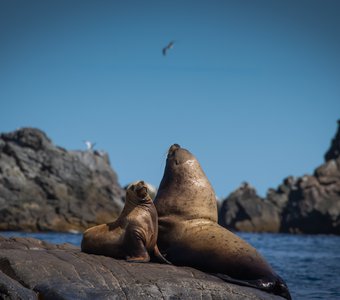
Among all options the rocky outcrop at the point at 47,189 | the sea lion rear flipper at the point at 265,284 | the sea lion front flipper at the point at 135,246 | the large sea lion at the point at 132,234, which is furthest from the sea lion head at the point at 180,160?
the rocky outcrop at the point at 47,189

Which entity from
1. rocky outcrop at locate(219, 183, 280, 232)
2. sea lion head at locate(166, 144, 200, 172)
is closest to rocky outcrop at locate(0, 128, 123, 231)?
rocky outcrop at locate(219, 183, 280, 232)

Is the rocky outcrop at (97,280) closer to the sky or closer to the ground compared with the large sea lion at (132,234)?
closer to the ground

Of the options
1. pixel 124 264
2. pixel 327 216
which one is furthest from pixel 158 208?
pixel 327 216

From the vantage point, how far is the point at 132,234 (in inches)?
388

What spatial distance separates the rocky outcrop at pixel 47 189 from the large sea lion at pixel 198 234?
4472 cm

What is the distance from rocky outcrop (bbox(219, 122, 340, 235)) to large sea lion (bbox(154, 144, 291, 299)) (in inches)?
2818

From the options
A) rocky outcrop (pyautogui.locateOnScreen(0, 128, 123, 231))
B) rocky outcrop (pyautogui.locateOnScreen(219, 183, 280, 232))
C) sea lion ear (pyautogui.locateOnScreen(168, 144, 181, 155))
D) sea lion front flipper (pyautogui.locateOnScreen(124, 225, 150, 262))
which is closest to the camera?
sea lion front flipper (pyautogui.locateOnScreen(124, 225, 150, 262))

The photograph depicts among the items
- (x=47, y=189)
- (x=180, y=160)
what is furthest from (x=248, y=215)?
(x=180, y=160)

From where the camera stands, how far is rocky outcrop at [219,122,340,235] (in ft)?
270

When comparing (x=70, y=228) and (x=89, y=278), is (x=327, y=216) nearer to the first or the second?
(x=70, y=228)

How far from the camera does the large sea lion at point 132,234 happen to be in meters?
9.85

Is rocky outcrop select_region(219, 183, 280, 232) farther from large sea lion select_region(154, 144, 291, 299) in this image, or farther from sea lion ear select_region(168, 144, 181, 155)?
large sea lion select_region(154, 144, 291, 299)

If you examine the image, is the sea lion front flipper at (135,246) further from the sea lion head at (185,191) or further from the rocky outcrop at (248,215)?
the rocky outcrop at (248,215)

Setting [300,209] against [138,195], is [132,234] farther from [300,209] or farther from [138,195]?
[300,209]
